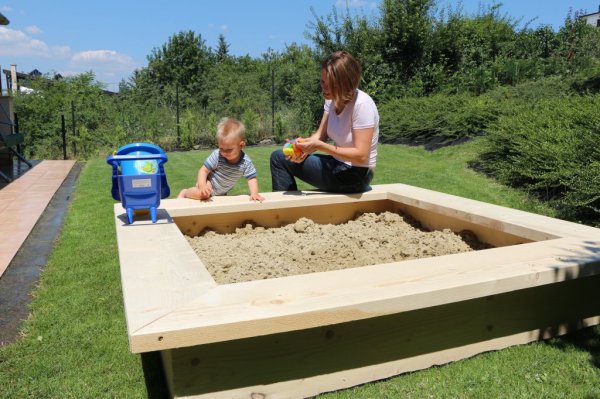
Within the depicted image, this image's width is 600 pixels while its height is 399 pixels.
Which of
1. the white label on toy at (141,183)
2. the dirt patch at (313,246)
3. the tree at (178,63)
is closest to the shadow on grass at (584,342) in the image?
the dirt patch at (313,246)

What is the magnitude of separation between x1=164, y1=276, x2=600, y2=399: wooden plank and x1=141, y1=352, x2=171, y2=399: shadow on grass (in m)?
0.29

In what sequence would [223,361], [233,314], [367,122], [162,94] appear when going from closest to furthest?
1. [233,314]
2. [223,361]
3. [367,122]
4. [162,94]

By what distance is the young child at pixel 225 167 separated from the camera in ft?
11.5

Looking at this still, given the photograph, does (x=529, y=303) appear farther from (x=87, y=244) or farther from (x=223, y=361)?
(x=87, y=244)

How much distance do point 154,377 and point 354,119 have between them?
2.06 meters

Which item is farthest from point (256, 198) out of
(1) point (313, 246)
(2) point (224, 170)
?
(1) point (313, 246)

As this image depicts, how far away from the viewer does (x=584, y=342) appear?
7.50 feet

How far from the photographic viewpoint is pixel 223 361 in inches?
66.5

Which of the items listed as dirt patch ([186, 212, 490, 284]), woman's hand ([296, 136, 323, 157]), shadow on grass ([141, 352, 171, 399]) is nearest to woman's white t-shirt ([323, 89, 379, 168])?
woman's hand ([296, 136, 323, 157])

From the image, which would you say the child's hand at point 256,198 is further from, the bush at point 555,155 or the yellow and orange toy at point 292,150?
the bush at point 555,155

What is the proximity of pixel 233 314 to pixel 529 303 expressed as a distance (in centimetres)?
139

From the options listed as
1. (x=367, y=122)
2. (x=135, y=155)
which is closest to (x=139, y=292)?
(x=135, y=155)

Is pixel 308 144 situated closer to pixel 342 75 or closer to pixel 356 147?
pixel 356 147

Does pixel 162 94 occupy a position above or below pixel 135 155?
above
